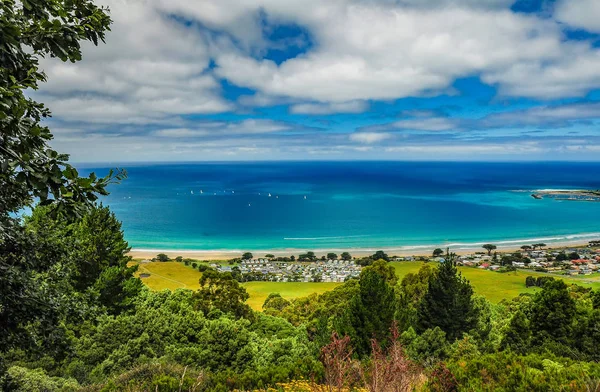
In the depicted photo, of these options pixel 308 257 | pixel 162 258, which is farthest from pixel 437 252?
pixel 162 258

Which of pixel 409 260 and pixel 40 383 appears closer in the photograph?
pixel 40 383

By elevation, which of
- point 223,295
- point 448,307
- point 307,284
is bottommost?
point 307,284

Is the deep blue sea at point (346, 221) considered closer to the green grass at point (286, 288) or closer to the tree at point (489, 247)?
the tree at point (489, 247)

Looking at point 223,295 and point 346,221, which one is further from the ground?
point 346,221

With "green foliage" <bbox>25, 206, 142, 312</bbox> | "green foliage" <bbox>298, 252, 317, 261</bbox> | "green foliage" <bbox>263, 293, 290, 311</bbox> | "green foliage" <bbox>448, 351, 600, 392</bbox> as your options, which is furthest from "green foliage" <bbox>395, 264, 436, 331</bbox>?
"green foliage" <bbox>298, 252, 317, 261</bbox>

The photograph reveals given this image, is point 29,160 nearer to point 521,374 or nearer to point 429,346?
point 521,374

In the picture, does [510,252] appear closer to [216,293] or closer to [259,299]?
[259,299]

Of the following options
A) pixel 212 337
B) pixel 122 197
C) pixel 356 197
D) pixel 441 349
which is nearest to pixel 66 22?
pixel 212 337
